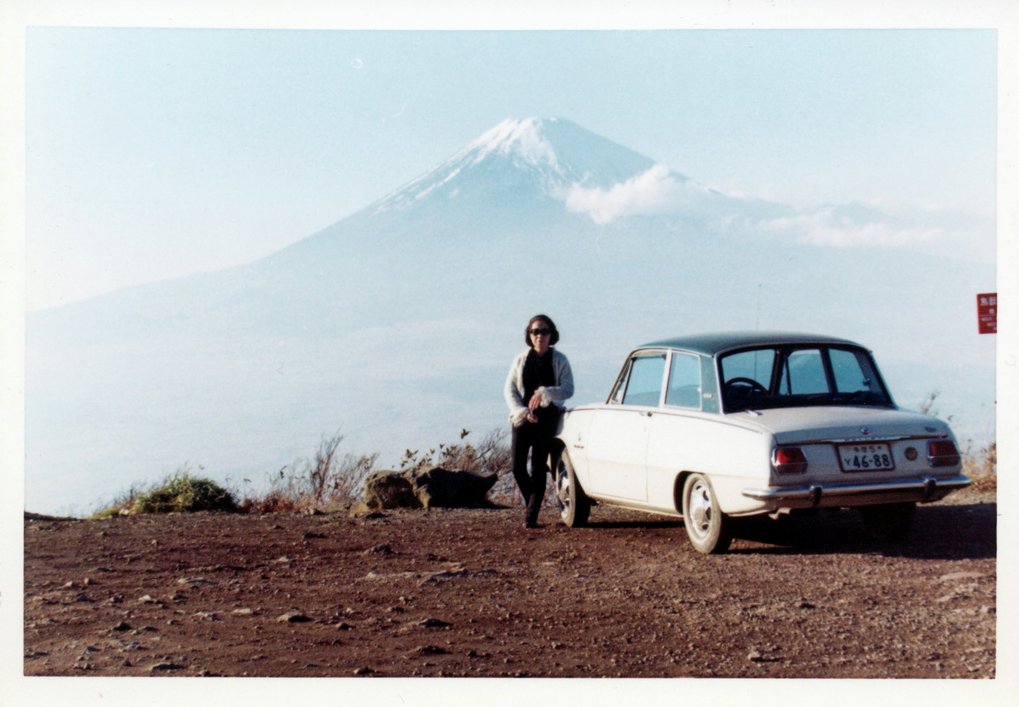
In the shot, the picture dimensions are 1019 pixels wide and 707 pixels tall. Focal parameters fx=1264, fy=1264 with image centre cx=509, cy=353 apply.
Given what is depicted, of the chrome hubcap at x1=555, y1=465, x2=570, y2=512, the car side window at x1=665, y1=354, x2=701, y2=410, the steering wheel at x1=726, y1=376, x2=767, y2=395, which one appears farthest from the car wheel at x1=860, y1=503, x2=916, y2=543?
the chrome hubcap at x1=555, y1=465, x2=570, y2=512

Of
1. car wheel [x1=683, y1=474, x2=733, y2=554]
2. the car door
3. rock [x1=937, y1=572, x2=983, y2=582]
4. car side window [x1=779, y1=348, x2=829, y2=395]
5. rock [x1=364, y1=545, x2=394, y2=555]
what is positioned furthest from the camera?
rock [x1=364, y1=545, x2=394, y2=555]

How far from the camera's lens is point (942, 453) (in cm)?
833

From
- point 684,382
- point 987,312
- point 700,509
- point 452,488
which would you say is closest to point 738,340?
point 684,382

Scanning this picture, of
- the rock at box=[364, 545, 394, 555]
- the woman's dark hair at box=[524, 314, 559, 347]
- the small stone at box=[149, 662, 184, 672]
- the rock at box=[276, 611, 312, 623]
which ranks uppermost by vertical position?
the woman's dark hair at box=[524, 314, 559, 347]

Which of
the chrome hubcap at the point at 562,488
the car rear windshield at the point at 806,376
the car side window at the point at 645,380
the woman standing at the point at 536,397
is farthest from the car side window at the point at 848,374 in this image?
the chrome hubcap at the point at 562,488

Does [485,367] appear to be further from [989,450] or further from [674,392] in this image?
[674,392]

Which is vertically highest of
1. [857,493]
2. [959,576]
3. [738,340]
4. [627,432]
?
[738,340]

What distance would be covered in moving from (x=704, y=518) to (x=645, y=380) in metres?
1.28

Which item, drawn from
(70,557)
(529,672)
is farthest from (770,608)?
(70,557)

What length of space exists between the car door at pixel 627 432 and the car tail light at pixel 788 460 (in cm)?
145

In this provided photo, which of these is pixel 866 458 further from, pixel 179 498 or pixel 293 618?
pixel 179 498

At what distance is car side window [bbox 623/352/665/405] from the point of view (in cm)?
941

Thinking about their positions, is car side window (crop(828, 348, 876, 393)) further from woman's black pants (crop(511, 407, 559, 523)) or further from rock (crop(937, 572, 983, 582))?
woman's black pants (crop(511, 407, 559, 523))

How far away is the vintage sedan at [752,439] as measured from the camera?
26.4 ft
